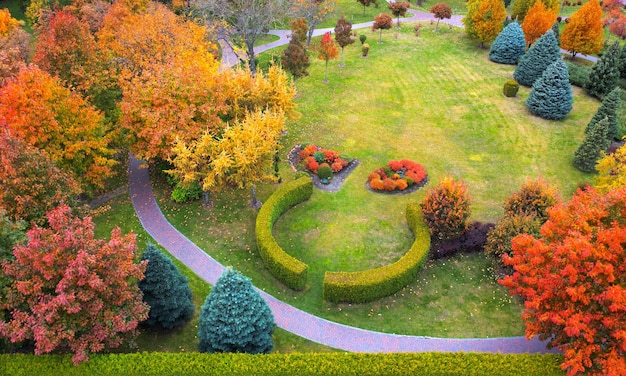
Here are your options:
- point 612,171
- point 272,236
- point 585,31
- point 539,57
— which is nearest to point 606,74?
point 539,57

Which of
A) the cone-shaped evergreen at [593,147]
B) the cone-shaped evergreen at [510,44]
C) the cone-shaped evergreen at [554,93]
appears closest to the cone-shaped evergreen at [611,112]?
the cone-shaped evergreen at [593,147]

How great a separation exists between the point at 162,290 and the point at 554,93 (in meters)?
33.5

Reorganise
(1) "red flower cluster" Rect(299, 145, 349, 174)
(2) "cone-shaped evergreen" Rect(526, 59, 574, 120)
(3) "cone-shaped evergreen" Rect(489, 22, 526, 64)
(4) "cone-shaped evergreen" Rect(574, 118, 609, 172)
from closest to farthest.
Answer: (4) "cone-shaped evergreen" Rect(574, 118, 609, 172), (1) "red flower cluster" Rect(299, 145, 349, 174), (2) "cone-shaped evergreen" Rect(526, 59, 574, 120), (3) "cone-shaped evergreen" Rect(489, 22, 526, 64)

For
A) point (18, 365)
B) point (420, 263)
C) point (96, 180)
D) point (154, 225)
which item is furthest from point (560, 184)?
point (18, 365)

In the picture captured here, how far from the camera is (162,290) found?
789 inches

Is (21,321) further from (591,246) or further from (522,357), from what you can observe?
(591,246)

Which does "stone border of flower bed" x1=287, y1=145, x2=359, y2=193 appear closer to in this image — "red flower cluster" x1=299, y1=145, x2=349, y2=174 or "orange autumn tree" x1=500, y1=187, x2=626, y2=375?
"red flower cluster" x1=299, y1=145, x2=349, y2=174

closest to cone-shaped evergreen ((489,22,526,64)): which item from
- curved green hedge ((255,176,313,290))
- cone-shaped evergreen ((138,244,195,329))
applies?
curved green hedge ((255,176,313,290))

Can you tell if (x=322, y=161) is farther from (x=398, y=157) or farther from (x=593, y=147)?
(x=593, y=147)

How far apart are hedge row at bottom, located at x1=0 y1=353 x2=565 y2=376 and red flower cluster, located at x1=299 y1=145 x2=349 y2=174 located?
51.9ft

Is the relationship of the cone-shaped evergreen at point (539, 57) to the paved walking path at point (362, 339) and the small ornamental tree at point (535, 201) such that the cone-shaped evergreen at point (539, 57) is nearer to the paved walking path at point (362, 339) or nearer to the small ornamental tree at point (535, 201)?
the small ornamental tree at point (535, 201)

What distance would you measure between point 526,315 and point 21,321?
63.3 feet

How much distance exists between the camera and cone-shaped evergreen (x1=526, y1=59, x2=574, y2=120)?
36.8 metres

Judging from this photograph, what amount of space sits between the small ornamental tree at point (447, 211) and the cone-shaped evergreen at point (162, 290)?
13.4m
